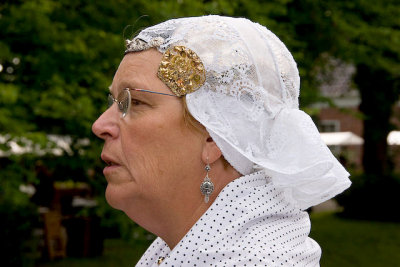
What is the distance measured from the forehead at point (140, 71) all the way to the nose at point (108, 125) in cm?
8

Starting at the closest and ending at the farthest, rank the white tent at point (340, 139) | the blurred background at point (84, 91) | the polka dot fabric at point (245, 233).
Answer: the polka dot fabric at point (245, 233) → the blurred background at point (84, 91) → the white tent at point (340, 139)

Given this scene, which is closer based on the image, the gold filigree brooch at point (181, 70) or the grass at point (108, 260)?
the gold filigree brooch at point (181, 70)

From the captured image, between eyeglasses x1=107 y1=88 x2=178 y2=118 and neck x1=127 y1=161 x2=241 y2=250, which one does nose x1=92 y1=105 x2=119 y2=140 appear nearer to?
eyeglasses x1=107 y1=88 x2=178 y2=118

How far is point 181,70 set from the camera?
1729 mm

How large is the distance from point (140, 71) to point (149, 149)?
0.24m

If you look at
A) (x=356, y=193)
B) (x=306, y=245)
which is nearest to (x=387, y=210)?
(x=356, y=193)

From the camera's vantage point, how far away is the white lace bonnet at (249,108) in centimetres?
174

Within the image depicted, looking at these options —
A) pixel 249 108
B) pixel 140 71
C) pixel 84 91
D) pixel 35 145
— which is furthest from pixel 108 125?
pixel 84 91

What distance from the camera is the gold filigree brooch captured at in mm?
1725

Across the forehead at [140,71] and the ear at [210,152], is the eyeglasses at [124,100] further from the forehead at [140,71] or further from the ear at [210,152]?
the ear at [210,152]

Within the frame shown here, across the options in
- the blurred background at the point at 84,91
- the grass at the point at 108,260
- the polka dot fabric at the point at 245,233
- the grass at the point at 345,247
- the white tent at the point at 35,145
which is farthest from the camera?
the grass at the point at 345,247

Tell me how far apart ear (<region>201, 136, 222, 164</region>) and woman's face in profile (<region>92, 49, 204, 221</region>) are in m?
0.02

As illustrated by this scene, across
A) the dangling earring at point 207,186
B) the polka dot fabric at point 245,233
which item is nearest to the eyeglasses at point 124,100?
the dangling earring at point 207,186

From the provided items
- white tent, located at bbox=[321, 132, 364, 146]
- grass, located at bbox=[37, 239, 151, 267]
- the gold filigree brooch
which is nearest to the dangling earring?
the gold filigree brooch
